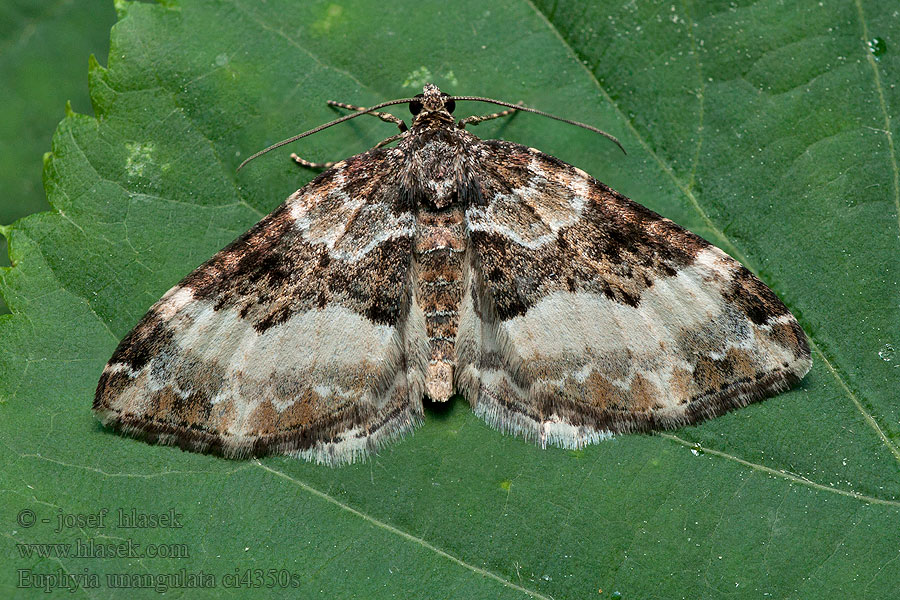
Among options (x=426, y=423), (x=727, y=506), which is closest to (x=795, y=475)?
(x=727, y=506)

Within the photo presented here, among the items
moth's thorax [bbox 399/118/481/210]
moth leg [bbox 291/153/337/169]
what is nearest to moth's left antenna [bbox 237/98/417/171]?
moth leg [bbox 291/153/337/169]

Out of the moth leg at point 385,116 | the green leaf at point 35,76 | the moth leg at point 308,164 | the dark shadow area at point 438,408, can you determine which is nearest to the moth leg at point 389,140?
the moth leg at point 385,116

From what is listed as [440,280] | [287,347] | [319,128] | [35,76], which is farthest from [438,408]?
[35,76]

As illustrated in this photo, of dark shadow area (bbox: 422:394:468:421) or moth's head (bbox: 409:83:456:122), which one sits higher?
moth's head (bbox: 409:83:456:122)

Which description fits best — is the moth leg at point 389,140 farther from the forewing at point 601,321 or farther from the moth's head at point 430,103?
the forewing at point 601,321

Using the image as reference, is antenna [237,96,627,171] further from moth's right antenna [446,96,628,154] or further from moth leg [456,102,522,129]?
moth leg [456,102,522,129]

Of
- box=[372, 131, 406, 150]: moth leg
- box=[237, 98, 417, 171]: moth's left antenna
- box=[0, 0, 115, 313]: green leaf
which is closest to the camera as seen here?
box=[237, 98, 417, 171]: moth's left antenna
